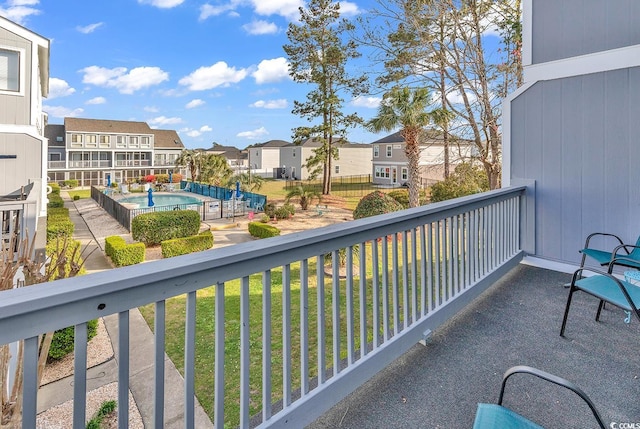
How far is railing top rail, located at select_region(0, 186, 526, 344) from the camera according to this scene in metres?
0.82

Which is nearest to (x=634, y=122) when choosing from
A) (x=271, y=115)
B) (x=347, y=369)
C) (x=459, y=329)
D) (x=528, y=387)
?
(x=459, y=329)

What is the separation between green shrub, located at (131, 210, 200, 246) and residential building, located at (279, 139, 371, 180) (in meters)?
25.4

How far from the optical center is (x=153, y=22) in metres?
24.5

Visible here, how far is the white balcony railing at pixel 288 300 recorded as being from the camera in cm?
90

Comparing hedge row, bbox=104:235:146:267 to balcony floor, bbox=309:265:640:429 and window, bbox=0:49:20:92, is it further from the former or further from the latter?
balcony floor, bbox=309:265:640:429

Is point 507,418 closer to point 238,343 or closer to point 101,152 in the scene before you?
point 238,343

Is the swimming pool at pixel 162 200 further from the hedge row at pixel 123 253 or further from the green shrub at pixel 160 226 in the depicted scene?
the hedge row at pixel 123 253

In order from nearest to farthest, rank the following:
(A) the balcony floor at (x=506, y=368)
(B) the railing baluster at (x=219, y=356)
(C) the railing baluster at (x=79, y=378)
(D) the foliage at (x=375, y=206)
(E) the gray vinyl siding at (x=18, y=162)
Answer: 1. (C) the railing baluster at (x=79, y=378)
2. (B) the railing baluster at (x=219, y=356)
3. (A) the balcony floor at (x=506, y=368)
4. (E) the gray vinyl siding at (x=18, y=162)
5. (D) the foliage at (x=375, y=206)

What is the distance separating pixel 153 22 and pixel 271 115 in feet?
37.6

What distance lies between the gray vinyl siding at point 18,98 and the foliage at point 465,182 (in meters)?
12.1

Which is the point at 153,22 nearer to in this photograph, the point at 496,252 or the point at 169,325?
the point at 169,325

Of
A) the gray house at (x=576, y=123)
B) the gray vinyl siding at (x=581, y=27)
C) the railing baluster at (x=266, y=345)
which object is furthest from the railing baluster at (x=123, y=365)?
the gray vinyl siding at (x=581, y=27)

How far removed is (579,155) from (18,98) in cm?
1189

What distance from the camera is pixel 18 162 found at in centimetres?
918
